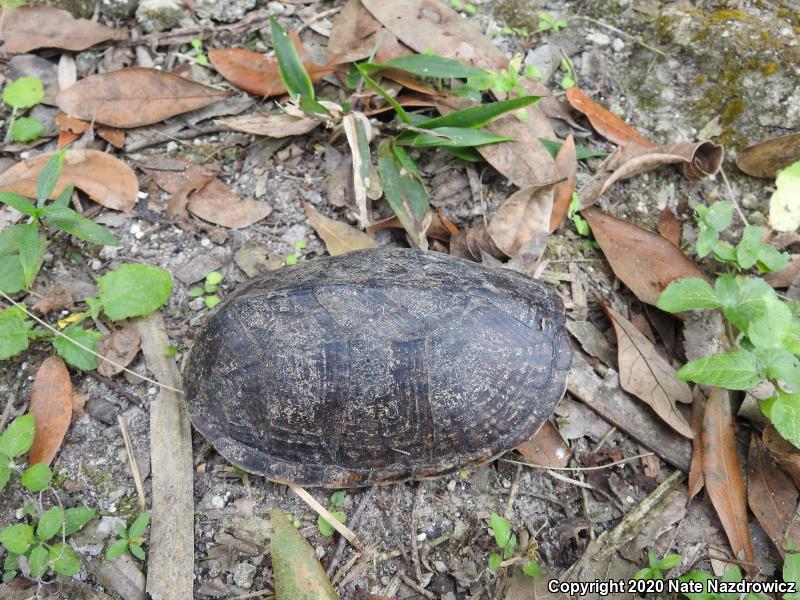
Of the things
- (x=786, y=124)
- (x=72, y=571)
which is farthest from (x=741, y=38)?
(x=72, y=571)

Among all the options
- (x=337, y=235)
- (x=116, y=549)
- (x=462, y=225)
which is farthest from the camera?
(x=462, y=225)

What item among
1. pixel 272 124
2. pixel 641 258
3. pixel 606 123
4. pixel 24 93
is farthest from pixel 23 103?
pixel 641 258

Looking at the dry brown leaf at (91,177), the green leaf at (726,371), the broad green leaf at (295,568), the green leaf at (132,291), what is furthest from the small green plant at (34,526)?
the green leaf at (726,371)

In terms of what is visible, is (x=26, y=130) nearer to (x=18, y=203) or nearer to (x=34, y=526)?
(x=18, y=203)

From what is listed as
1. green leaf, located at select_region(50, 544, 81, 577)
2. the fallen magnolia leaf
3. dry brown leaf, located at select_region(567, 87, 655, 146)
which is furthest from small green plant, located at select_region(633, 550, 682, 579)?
green leaf, located at select_region(50, 544, 81, 577)

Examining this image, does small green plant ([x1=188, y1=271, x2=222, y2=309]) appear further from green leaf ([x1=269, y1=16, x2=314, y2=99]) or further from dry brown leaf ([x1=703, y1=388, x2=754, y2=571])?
dry brown leaf ([x1=703, y1=388, x2=754, y2=571])

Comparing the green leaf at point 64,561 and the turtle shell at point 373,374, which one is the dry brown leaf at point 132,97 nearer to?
the turtle shell at point 373,374

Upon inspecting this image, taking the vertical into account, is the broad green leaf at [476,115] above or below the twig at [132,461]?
above
